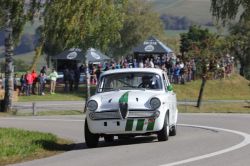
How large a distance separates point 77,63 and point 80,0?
2387 cm

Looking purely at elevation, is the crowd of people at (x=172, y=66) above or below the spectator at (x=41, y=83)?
above

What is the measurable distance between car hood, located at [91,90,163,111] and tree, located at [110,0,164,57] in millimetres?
73434

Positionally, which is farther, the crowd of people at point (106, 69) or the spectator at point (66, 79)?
the spectator at point (66, 79)

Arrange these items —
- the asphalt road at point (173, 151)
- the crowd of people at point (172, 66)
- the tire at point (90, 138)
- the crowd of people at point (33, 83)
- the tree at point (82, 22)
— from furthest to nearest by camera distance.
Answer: the crowd of people at point (172, 66) → the crowd of people at point (33, 83) → the tree at point (82, 22) → the tire at point (90, 138) → the asphalt road at point (173, 151)

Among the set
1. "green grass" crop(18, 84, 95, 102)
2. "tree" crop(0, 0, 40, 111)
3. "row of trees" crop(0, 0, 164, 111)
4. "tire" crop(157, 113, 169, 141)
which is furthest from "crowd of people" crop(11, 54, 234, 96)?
"tire" crop(157, 113, 169, 141)

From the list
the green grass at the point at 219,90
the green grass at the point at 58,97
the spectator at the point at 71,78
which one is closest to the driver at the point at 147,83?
the green grass at the point at 58,97

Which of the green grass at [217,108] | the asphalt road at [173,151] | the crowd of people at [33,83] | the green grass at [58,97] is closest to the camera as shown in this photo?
the asphalt road at [173,151]

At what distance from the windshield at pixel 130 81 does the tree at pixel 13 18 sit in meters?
12.4

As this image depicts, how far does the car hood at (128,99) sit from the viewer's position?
1617 centimetres

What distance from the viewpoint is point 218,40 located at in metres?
43.1

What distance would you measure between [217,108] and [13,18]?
13.8 metres

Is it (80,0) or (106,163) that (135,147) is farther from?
(80,0)

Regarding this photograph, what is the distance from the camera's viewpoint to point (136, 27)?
9306 cm

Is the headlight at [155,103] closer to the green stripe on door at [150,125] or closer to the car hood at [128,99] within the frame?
the car hood at [128,99]
